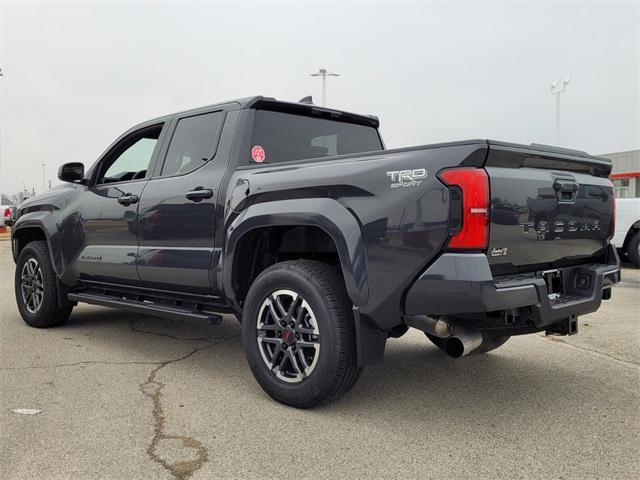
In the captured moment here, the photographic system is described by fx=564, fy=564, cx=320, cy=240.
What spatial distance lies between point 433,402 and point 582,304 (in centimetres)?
107

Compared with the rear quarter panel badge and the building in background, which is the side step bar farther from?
the building in background

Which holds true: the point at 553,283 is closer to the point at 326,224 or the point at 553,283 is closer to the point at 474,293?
the point at 474,293

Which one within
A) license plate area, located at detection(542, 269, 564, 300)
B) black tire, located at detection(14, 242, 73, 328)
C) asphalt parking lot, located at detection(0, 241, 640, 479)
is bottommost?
asphalt parking lot, located at detection(0, 241, 640, 479)

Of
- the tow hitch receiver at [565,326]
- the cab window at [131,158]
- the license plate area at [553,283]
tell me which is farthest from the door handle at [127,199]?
the tow hitch receiver at [565,326]

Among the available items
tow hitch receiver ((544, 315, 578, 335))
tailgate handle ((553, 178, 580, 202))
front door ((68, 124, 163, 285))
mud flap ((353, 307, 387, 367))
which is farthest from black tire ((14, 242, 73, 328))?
tailgate handle ((553, 178, 580, 202))

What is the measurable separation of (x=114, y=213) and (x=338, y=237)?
253 centimetres

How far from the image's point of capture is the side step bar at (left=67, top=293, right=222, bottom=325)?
3959 millimetres

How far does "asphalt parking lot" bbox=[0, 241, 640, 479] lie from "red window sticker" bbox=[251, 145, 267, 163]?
1.56m

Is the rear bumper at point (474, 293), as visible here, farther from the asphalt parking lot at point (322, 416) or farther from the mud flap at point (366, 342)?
the asphalt parking lot at point (322, 416)

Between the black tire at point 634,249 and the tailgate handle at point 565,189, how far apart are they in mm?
8574

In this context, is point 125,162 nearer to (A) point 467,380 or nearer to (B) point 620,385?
(A) point 467,380

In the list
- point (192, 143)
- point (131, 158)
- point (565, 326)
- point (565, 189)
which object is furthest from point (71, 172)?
point (565, 326)

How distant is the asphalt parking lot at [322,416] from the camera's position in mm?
2633

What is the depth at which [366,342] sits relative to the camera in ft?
10.2
